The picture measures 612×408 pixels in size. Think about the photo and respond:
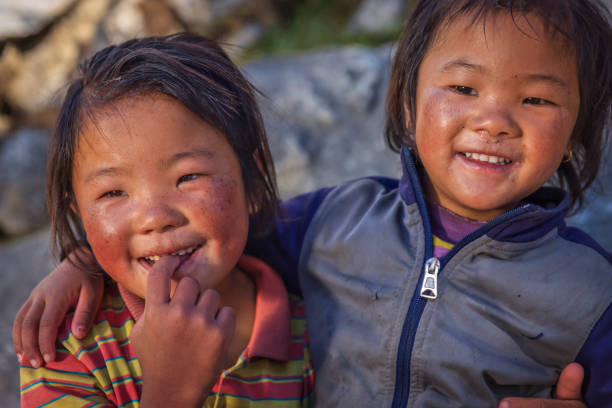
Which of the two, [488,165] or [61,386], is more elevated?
[488,165]

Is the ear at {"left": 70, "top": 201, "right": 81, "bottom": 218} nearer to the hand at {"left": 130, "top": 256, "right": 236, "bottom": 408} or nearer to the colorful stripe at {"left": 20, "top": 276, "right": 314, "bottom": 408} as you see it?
the colorful stripe at {"left": 20, "top": 276, "right": 314, "bottom": 408}

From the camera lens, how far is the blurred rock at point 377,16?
5.19 meters

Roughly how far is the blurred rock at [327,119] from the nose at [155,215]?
176 centimetres

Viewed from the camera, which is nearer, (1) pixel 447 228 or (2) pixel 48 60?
(1) pixel 447 228

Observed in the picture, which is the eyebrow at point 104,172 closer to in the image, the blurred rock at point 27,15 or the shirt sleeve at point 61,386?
the shirt sleeve at point 61,386

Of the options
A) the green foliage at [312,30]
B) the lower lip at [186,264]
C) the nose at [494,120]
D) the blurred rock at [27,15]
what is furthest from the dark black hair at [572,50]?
the blurred rock at [27,15]

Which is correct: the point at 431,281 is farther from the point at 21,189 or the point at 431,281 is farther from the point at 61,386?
the point at 21,189

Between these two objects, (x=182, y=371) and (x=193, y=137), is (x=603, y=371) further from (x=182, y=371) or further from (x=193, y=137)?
(x=193, y=137)

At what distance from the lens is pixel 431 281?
1.83 metres

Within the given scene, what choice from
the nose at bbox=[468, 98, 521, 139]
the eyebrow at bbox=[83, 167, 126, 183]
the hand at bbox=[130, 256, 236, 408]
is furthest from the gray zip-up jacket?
the eyebrow at bbox=[83, 167, 126, 183]

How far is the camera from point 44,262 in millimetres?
3518

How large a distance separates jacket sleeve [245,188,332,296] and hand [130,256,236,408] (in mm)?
640

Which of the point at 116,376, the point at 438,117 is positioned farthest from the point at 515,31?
the point at 116,376

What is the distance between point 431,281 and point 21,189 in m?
3.65
